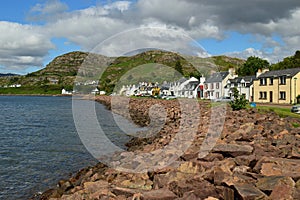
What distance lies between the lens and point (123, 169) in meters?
13.8

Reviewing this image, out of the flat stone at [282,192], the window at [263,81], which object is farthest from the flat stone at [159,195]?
the window at [263,81]

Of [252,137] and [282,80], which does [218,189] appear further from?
[282,80]

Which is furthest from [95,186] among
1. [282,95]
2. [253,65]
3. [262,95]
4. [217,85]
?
[253,65]

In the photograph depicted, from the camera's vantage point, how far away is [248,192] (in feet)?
23.9

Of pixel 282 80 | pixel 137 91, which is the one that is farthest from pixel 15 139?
pixel 137 91

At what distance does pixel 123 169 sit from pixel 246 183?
267 inches

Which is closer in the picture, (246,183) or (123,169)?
(246,183)

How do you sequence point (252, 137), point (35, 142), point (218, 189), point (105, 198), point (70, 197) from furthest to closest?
point (35, 142)
point (252, 137)
point (70, 197)
point (105, 198)
point (218, 189)

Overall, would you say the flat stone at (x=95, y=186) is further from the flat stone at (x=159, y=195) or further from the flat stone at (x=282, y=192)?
the flat stone at (x=282, y=192)

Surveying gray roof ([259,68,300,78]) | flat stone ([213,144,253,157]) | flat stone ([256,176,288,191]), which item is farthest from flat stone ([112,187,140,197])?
gray roof ([259,68,300,78])

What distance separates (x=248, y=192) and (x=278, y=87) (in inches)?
2117

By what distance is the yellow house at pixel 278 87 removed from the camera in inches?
2093

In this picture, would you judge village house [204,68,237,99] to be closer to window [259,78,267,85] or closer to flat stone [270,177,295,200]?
window [259,78,267,85]

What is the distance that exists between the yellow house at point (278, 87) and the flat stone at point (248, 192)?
50.3 m
